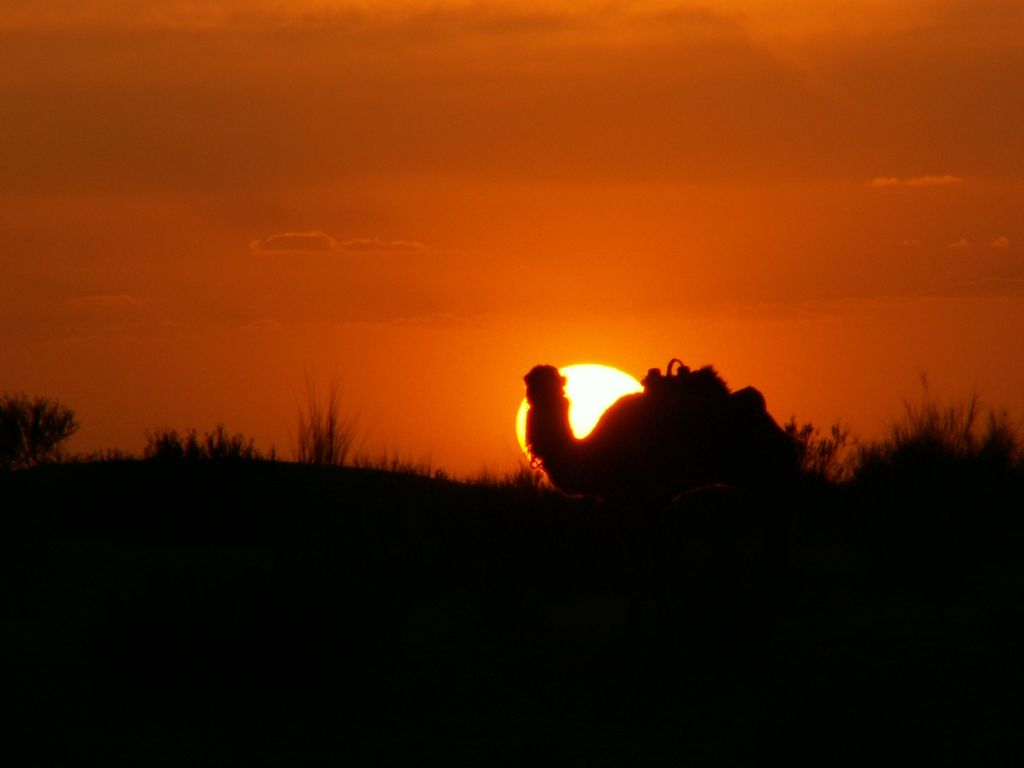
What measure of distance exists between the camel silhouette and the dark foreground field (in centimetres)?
68

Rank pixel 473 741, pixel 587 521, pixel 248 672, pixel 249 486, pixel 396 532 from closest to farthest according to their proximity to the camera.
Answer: pixel 473 741 → pixel 248 672 → pixel 587 521 → pixel 396 532 → pixel 249 486

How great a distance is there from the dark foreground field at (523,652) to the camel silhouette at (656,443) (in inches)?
26.7

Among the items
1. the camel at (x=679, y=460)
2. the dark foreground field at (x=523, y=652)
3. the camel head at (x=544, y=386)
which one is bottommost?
the dark foreground field at (x=523, y=652)

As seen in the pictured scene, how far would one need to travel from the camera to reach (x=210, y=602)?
12.1 m

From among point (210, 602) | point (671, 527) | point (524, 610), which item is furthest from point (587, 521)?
point (210, 602)

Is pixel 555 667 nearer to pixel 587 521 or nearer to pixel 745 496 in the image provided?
pixel 745 496

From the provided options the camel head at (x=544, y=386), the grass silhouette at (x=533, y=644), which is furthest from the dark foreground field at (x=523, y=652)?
the camel head at (x=544, y=386)

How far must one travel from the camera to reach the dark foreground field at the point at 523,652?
1015cm

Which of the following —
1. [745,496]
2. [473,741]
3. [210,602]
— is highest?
[745,496]

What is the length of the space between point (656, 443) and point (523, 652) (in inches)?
90.6

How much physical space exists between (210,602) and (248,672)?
0.66 m

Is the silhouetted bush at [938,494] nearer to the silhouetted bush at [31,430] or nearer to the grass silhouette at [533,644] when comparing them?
the grass silhouette at [533,644]

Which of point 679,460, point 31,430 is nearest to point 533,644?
point 679,460

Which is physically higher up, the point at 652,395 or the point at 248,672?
the point at 652,395
